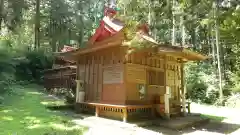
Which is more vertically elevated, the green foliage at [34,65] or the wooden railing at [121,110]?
the green foliage at [34,65]

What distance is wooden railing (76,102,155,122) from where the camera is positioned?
975 cm

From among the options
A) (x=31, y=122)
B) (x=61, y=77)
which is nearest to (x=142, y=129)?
(x=31, y=122)

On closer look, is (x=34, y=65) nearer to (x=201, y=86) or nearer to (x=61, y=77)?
(x=61, y=77)

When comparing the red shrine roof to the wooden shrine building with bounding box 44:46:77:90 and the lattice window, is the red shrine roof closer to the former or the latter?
the lattice window

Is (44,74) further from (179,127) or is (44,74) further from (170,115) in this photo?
(179,127)

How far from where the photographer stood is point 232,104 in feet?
57.5

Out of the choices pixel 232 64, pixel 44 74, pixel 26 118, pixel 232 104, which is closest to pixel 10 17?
pixel 44 74

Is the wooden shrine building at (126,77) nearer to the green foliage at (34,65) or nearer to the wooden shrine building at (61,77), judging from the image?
the wooden shrine building at (61,77)

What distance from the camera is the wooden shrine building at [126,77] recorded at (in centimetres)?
1016

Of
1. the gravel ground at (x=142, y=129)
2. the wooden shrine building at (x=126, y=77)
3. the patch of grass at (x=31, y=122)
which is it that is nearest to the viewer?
the patch of grass at (x=31, y=122)

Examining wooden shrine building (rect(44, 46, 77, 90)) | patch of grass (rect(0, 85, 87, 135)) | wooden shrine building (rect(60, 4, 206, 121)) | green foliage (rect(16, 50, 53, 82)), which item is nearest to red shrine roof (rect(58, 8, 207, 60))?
wooden shrine building (rect(60, 4, 206, 121))

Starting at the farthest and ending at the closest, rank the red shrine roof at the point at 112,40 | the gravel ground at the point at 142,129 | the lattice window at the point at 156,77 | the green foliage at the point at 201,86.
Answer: the green foliage at the point at 201,86
the lattice window at the point at 156,77
the red shrine roof at the point at 112,40
the gravel ground at the point at 142,129

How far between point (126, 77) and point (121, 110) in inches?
55.9

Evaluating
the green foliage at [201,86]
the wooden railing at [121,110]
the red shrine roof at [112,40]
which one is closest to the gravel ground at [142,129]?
the wooden railing at [121,110]
